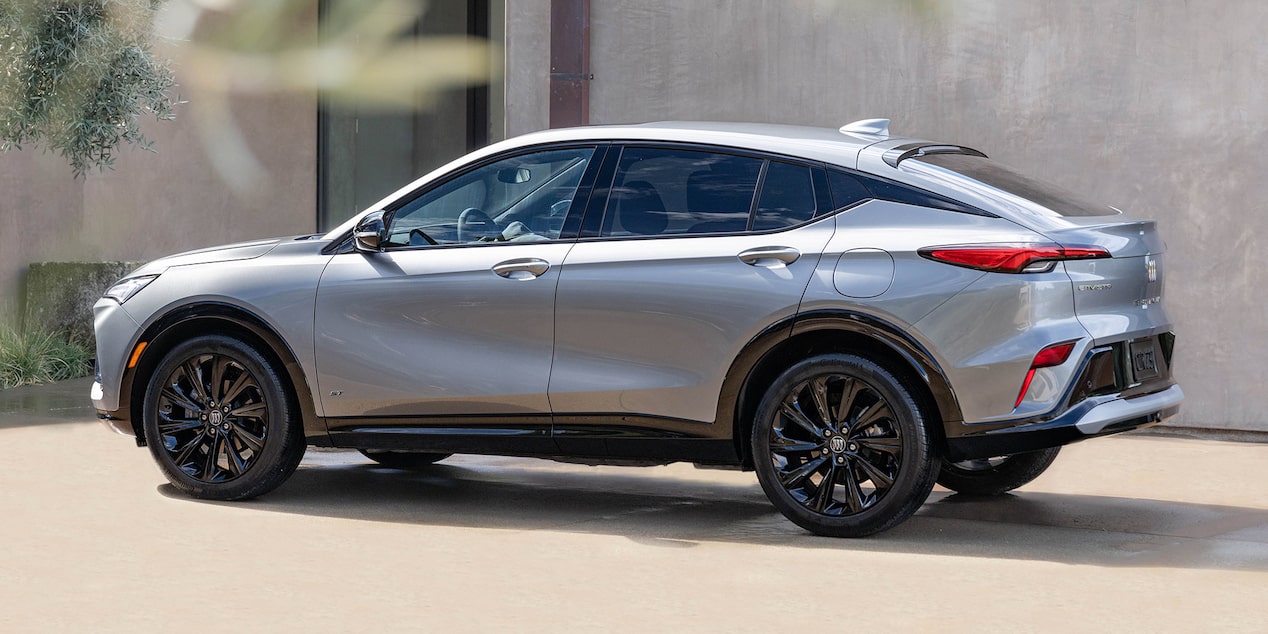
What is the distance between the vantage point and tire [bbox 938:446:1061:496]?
25.7 feet

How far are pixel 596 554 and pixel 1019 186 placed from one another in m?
2.34

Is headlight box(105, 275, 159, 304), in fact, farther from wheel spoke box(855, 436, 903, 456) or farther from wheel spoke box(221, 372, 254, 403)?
wheel spoke box(855, 436, 903, 456)

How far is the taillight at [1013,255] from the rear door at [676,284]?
1.78ft

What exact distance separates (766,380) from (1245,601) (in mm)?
2082

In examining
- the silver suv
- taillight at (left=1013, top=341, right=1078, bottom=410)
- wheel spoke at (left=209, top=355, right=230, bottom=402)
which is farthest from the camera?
wheel spoke at (left=209, top=355, right=230, bottom=402)

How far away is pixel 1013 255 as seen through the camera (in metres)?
6.33

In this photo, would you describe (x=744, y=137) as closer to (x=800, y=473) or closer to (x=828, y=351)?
(x=828, y=351)

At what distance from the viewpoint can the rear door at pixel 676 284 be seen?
669 centimetres

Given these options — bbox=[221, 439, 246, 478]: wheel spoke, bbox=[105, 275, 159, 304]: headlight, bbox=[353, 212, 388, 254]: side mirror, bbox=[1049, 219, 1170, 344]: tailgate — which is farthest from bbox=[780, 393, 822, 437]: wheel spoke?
bbox=[105, 275, 159, 304]: headlight

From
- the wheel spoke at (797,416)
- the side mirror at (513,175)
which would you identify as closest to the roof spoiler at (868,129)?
the wheel spoke at (797,416)

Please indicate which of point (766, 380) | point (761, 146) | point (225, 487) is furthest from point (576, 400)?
point (225, 487)

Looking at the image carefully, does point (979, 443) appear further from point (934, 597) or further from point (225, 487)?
point (225, 487)

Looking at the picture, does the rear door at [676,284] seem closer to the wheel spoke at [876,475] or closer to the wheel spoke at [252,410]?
the wheel spoke at [876,475]

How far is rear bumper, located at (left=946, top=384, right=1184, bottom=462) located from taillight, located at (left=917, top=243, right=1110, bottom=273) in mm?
566
